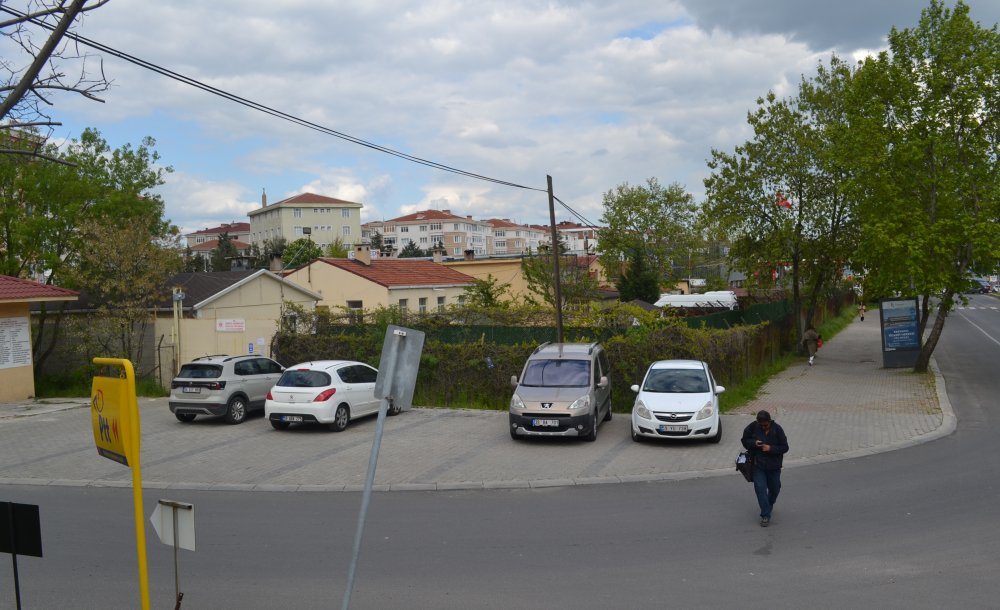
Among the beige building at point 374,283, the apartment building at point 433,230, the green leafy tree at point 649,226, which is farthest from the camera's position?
the apartment building at point 433,230

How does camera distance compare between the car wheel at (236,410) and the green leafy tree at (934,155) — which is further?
the green leafy tree at (934,155)

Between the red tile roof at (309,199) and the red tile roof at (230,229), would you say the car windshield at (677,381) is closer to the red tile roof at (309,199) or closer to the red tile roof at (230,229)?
the red tile roof at (309,199)

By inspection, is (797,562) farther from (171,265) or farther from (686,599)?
(171,265)

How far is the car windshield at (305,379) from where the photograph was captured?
17.2 meters

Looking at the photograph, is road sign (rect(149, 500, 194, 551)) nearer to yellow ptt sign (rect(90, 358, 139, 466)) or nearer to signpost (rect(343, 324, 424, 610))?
yellow ptt sign (rect(90, 358, 139, 466))

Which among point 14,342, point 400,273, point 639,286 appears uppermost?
point 400,273

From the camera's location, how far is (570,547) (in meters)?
8.91

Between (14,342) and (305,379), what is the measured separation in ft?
38.3

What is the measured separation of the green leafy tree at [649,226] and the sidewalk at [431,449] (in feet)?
166

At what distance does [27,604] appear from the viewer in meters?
7.29

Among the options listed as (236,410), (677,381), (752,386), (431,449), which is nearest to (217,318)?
(236,410)

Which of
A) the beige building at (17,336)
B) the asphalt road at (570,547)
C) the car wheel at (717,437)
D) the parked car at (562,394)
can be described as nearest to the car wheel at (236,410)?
the asphalt road at (570,547)

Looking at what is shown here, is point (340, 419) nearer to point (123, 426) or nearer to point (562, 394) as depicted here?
point (562, 394)

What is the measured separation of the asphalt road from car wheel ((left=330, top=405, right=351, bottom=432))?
16.6 feet
